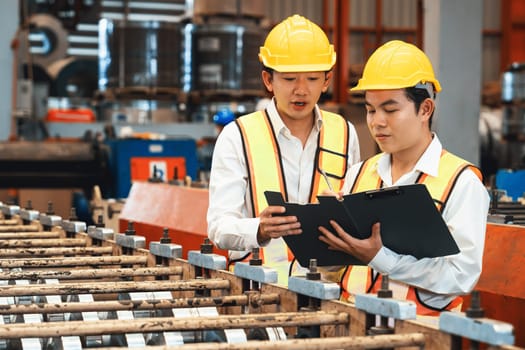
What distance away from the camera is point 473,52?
10.3 meters

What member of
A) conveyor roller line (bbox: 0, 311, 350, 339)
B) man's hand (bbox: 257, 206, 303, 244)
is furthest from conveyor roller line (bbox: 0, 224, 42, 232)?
conveyor roller line (bbox: 0, 311, 350, 339)

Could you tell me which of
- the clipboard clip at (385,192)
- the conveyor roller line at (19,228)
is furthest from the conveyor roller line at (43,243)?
the clipboard clip at (385,192)

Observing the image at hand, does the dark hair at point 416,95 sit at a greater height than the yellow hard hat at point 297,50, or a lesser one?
lesser

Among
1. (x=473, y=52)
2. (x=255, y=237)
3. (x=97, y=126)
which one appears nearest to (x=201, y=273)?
(x=255, y=237)

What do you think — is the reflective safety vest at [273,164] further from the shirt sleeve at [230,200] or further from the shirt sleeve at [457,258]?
the shirt sleeve at [457,258]

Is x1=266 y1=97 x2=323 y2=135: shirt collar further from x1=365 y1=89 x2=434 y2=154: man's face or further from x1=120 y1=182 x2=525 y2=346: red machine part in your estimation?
x1=120 y1=182 x2=525 y2=346: red machine part

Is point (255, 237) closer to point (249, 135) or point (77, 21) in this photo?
point (249, 135)

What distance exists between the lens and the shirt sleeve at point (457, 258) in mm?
2971

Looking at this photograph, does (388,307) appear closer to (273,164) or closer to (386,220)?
(386,220)

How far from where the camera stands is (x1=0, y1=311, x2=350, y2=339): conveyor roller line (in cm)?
224

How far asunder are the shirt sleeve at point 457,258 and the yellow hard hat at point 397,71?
14.3 inches

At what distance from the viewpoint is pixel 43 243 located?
4.04m

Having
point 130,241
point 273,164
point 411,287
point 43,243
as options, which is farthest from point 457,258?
point 43,243

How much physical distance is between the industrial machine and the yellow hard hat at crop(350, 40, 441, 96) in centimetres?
72
